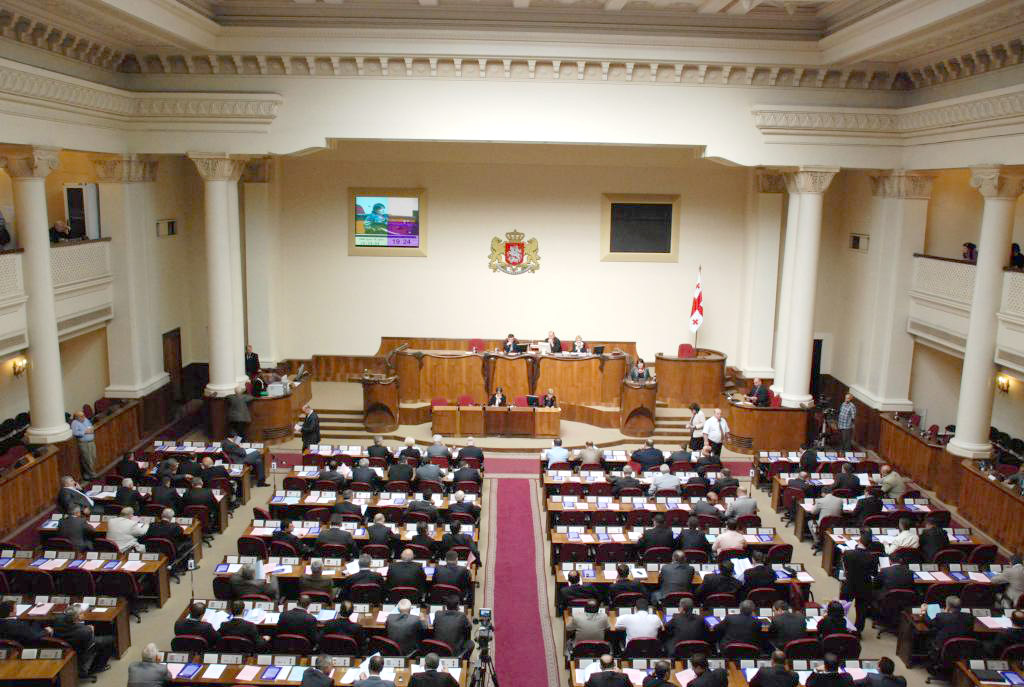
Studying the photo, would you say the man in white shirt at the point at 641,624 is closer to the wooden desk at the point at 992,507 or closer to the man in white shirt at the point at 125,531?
the man in white shirt at the point at 125,531

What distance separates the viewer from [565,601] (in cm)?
1066

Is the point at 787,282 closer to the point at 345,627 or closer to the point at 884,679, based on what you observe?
the point at 884,679

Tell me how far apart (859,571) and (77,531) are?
10.8m

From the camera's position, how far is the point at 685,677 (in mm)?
8688

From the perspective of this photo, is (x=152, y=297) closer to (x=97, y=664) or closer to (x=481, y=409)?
(x=481, y=409)

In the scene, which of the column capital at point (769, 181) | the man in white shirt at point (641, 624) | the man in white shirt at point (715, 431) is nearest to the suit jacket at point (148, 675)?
the man in white shirt at point (641, 624)

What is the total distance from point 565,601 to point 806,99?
1225cm

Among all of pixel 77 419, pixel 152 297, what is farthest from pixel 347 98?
pixel 77 419

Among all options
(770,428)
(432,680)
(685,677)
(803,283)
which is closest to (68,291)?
(432,680)

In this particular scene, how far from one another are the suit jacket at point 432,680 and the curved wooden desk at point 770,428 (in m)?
11.6

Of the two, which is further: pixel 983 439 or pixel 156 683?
pixel 983 439

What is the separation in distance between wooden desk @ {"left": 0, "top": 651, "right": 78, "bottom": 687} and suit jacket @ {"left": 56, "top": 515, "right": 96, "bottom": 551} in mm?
2886

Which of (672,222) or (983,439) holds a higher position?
(672,222)

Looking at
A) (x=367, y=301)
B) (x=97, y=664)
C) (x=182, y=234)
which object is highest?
(x=182, y=234)
